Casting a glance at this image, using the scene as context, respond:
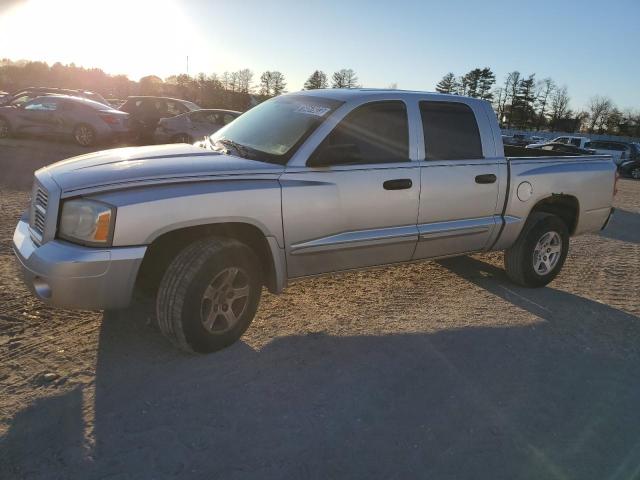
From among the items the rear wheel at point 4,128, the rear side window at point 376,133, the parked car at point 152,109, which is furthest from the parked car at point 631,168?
the rear wheel at point 4,128

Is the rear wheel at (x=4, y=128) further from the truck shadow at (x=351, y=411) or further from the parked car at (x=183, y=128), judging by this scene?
the truck shadow at (x=351, y=411)

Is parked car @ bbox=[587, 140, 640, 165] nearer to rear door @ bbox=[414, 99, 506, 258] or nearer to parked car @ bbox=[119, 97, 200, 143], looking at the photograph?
parked car @ bbox=[119, 97, 200, 143]

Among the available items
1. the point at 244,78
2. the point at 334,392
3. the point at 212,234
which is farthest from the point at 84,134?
the point at 244,78

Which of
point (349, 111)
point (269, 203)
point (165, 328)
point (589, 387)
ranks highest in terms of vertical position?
point (349, 111)

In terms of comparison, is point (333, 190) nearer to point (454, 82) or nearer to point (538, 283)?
point (538, 283)

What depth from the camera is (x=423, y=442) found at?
8.90 feet

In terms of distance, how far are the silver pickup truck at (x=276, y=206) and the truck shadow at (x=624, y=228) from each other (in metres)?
4.28

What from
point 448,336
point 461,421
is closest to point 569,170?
point 448,336

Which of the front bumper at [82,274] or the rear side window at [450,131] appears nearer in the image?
the front bumper at [82,274]

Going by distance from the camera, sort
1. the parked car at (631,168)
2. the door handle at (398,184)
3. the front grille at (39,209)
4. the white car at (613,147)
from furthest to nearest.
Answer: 1. the white car at (613,147)
2. the parked car at (631,168)
3. the door handle at (398,184)
4. the front grille at (39,209)

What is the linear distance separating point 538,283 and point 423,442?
3188mm

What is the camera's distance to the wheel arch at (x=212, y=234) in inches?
133

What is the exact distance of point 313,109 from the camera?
409 cm

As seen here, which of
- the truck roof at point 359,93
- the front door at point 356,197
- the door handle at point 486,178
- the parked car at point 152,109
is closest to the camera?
the front door at point 356,197
